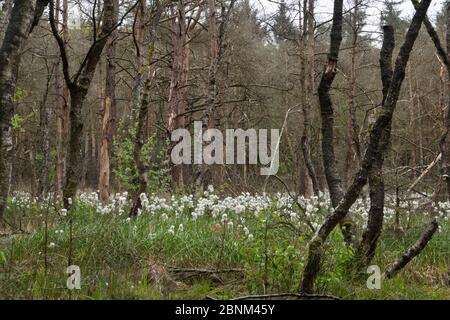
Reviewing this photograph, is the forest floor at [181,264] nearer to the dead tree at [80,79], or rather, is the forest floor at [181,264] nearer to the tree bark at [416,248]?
the tree bark at [416,248]

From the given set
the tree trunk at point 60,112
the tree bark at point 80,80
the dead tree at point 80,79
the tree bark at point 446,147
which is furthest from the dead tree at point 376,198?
the tree trunk at point 60,112

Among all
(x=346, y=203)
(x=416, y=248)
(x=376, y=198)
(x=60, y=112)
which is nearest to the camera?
(x=346, y=203)

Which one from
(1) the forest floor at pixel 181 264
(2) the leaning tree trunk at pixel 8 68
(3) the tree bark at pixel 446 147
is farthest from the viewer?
(3) the tree bark at pixel 446 147

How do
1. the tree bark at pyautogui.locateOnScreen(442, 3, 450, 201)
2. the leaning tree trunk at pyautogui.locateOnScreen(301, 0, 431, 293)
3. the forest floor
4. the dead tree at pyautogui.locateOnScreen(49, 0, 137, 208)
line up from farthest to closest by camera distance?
1. the tree bark at pyautogui.locateOnScreen(442, 3, 450, 201)
2. the dead tree at pyautogui.locateOnScreen(49, 0, 137, 208)
3. the forest floor
4. the leaning tree trunk at pyautogui.locateOnScreen(301, 0, 431, 293)

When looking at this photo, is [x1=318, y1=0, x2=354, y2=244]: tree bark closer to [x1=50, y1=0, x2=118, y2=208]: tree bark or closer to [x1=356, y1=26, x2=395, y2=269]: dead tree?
[x1=356, y1=26, x2=395, y2=269]: dead tree

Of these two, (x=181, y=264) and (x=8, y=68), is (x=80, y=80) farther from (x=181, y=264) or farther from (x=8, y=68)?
(x=181, y=264)

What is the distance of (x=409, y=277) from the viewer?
21.7 ft

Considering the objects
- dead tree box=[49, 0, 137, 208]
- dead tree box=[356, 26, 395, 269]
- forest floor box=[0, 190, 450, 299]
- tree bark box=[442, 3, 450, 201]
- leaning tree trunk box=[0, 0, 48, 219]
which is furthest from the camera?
tree bark box=[442, 3, 450, 201]

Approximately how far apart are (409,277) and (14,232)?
5599 mm

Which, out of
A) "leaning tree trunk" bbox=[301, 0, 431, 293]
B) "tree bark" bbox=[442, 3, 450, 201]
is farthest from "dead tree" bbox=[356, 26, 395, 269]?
"tree bark" bbox=[442, 3, 450, 201]

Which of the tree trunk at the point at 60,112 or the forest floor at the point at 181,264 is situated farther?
the tree trunk at the point at 60,112

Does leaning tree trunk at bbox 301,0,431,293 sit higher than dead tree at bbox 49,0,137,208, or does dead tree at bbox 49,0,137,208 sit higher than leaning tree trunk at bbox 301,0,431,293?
dead tree at bbox 49,0,137,208

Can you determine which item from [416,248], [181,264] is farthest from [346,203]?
[181,264]

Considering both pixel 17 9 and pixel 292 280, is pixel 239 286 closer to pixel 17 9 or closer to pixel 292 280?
pixel 292 280
